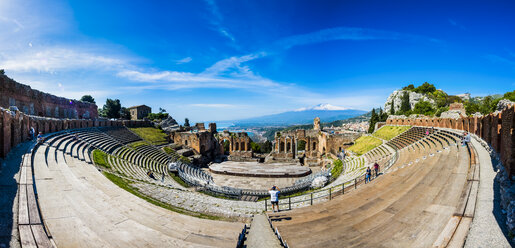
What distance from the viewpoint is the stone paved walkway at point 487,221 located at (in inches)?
160

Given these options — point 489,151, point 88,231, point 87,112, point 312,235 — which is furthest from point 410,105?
point 87,112

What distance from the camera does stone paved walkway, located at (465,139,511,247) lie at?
407 cm

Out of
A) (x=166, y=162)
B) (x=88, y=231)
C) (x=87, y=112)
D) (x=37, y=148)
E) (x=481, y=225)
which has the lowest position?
(x=166, y=162)

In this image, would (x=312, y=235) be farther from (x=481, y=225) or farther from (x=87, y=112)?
(x=87, y=112)

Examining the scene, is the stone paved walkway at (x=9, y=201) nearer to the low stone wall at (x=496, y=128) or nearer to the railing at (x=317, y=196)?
the railing at (x=317, y=196)

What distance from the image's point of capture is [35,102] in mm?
21109

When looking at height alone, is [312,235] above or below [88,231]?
below

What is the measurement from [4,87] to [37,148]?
41.4ft

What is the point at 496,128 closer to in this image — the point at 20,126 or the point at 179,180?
the point at 179,180

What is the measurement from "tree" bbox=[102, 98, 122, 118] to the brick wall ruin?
25060mm

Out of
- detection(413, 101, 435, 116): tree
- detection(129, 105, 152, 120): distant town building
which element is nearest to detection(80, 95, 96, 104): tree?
detection(129, 105, 152, 120): distant town building

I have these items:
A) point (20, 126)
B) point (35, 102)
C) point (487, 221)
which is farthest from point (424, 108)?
point (35, 102)

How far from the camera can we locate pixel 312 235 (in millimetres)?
5477

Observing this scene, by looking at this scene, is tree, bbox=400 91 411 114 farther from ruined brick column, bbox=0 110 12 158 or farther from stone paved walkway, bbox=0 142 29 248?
ruined brick column, bbox=0 110 12 158
